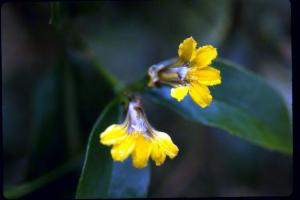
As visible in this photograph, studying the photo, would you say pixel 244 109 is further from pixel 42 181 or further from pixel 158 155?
pixel 42 181

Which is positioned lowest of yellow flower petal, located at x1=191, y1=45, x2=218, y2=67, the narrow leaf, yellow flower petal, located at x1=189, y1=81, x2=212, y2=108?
the narrow leaf

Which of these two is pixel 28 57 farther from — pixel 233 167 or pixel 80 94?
pixel 233 167

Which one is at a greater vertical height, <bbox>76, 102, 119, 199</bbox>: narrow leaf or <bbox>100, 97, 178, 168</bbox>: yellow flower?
<bbox>100, 97, 178, 168</bbox>: yellow flower

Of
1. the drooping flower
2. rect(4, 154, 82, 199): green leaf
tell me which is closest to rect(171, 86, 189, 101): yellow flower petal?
the drooping flower

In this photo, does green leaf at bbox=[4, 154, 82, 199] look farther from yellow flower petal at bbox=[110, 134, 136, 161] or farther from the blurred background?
yellow flower petal at bbox=[110, 134, 136, 161]

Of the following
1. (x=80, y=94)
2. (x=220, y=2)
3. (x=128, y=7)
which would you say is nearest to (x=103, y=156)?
(x=80, y=94)

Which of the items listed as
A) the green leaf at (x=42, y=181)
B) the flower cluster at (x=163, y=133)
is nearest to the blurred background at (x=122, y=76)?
the green leaf at (x=42, y=181)
